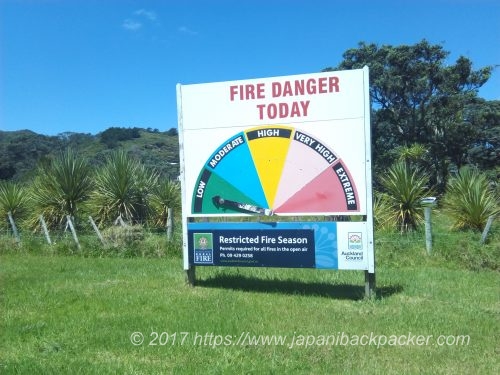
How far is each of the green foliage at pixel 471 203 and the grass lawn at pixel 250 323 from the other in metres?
5.55

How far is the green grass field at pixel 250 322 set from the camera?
4.90m

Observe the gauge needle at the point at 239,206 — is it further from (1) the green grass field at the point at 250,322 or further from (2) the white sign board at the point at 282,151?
(1) the green grass field at the point at 250,322

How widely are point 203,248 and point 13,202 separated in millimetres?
13734

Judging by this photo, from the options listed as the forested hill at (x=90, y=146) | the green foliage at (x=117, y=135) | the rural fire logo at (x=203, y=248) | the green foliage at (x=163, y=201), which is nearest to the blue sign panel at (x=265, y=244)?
the rural fire logo at (x=203, y=248)

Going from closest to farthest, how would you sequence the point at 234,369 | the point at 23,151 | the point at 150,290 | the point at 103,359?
the point at 234,369 → the point at 103,359 → the point at 150,290 → the point at 23,151

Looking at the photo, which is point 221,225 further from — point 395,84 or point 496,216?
point 395,84

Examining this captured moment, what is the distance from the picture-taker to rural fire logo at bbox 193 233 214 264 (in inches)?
329

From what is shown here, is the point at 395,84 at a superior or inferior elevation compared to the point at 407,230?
superior

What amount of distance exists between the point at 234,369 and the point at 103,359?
132cm

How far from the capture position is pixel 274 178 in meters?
7.94

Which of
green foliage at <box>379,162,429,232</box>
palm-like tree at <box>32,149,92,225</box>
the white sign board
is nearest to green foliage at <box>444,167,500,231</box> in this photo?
green foliage at <box>379,162,429,232</box>

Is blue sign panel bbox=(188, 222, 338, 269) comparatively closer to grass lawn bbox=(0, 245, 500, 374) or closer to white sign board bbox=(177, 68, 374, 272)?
white sign board bbox=(177, 68, 374, 272)

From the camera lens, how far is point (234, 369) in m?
4.72

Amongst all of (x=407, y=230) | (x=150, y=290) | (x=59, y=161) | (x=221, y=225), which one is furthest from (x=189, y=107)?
(x=59, y=161)
